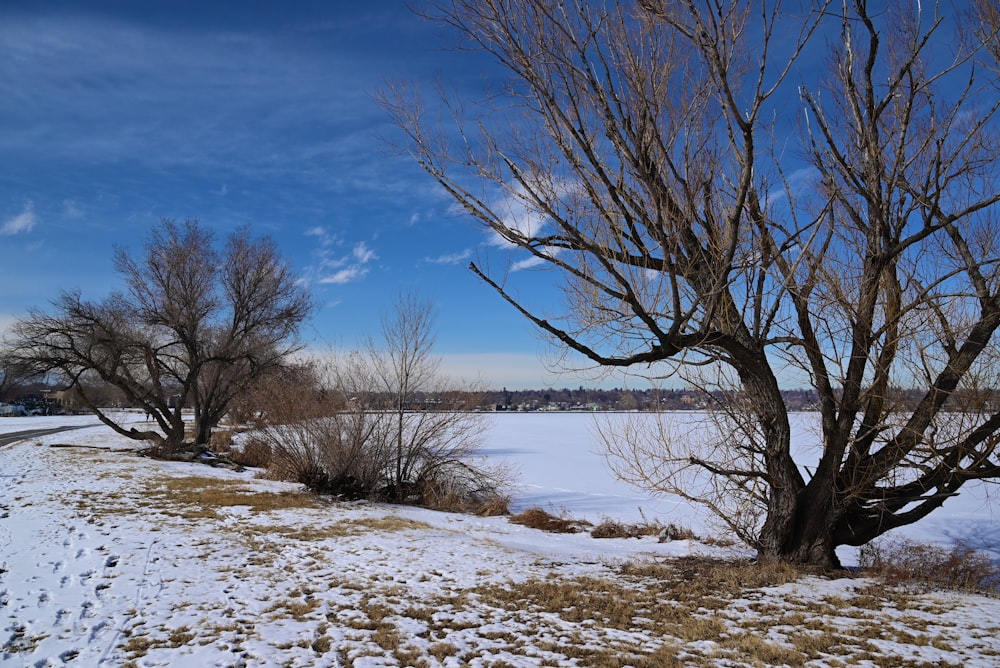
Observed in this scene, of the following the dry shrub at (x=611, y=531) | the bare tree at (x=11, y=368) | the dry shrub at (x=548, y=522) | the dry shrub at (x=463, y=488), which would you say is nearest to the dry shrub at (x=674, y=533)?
the dry shrub at (x=611, y=531)

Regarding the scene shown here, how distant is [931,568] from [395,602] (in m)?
7.38

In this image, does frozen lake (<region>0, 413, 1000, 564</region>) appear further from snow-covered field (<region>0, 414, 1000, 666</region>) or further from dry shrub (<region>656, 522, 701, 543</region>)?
snow-covered field (<region>0, 414, 1000, 666</region>)

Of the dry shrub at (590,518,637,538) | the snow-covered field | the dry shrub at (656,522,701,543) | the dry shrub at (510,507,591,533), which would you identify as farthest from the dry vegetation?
the dry shrub at (510,507,591,533)

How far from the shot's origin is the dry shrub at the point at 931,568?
7.29 meters

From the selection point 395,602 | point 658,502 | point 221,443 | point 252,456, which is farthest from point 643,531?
point 221,443

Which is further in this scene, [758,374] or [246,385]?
[246,385]

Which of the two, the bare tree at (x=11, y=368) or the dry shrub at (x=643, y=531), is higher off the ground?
the bare tree at (x=11, y=368)

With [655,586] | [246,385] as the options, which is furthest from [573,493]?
[246,385]

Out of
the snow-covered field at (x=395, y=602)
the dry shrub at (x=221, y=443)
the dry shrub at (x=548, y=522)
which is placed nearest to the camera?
the snow-covered field at (x=395, y=602)

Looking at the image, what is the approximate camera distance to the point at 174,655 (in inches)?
177

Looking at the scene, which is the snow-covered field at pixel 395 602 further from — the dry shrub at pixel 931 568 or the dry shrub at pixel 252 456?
the dry shrub at pixel 252 456

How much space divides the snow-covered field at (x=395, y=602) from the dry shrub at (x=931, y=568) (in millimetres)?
1072

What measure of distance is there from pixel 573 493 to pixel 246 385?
15.1m

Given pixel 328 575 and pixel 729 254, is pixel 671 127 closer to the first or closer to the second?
pixel 729 254
